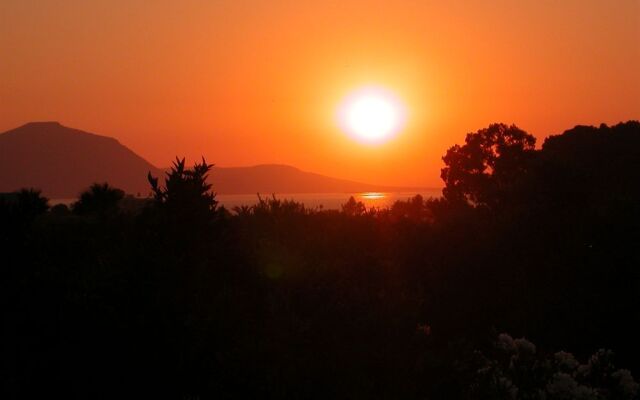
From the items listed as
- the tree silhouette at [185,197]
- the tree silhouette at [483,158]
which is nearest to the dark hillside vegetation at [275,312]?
the tree silhouette at [185,197]

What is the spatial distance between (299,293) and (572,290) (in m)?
13.9

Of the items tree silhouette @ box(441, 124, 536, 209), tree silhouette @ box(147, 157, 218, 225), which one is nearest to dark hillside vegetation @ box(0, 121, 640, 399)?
tree silhouette @ box(147, 157, 218, 225)

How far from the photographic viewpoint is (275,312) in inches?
455

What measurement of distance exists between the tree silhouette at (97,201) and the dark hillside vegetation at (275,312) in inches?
4.4

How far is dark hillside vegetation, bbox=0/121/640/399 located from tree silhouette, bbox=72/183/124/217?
112 mm

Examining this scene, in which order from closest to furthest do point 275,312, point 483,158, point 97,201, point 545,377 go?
point 275,312, point 545,377, point 97,201, point 483,158

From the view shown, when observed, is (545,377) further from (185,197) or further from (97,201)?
(97,201)

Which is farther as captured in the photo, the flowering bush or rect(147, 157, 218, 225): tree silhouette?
rect(147, 157, 218, 225): tree silhouette

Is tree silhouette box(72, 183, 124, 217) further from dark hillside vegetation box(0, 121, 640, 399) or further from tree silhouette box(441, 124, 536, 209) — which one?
tree silhouette box(441, 124, 536, 209)

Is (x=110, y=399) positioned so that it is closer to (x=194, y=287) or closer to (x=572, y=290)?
(x=194, y=287)

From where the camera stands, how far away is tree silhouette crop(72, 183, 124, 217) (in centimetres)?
2421

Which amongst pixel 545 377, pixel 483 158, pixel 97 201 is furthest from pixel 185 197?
pixel 483 158

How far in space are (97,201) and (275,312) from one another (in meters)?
15.1

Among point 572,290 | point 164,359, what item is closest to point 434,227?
point 572,290
